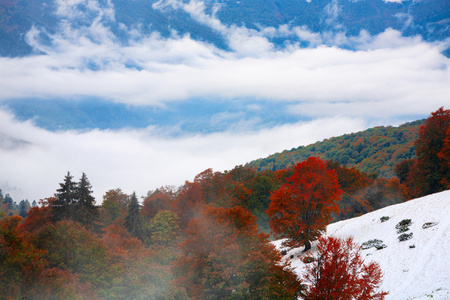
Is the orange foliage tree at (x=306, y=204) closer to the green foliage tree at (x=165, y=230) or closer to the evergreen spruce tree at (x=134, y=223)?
the green foliage tree at (x=165, y=230)

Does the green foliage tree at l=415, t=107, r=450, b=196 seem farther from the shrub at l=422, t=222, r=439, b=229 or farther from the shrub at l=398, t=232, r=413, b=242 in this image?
the shrub at l=398, t=232, r=413, b=242

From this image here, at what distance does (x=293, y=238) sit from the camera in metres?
35.3

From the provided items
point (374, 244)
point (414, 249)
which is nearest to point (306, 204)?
point (374, 244)

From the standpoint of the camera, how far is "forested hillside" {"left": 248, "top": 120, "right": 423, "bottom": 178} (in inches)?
4806

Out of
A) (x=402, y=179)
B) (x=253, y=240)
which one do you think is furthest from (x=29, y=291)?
(x=402, y=179)

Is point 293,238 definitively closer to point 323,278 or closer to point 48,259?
point 323,278

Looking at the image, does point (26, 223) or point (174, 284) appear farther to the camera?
point (26, 223)

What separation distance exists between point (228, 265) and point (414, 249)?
1572 cm

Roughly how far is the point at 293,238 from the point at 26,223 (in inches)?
1469

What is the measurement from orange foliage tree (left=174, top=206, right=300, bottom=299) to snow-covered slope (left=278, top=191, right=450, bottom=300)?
3311 mm

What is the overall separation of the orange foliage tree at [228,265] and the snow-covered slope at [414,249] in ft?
10.9

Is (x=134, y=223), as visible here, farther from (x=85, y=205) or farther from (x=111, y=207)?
(x=111, y=207)

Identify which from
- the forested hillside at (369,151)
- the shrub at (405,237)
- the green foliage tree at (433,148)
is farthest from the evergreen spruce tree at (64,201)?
the forested hillside at (369,151)

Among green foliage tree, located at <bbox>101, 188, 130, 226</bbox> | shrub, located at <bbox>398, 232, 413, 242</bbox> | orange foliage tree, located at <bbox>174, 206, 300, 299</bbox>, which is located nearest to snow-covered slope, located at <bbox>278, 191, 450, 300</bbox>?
shrub, located at <bbox>398, 232, 413, 242</bbox>
